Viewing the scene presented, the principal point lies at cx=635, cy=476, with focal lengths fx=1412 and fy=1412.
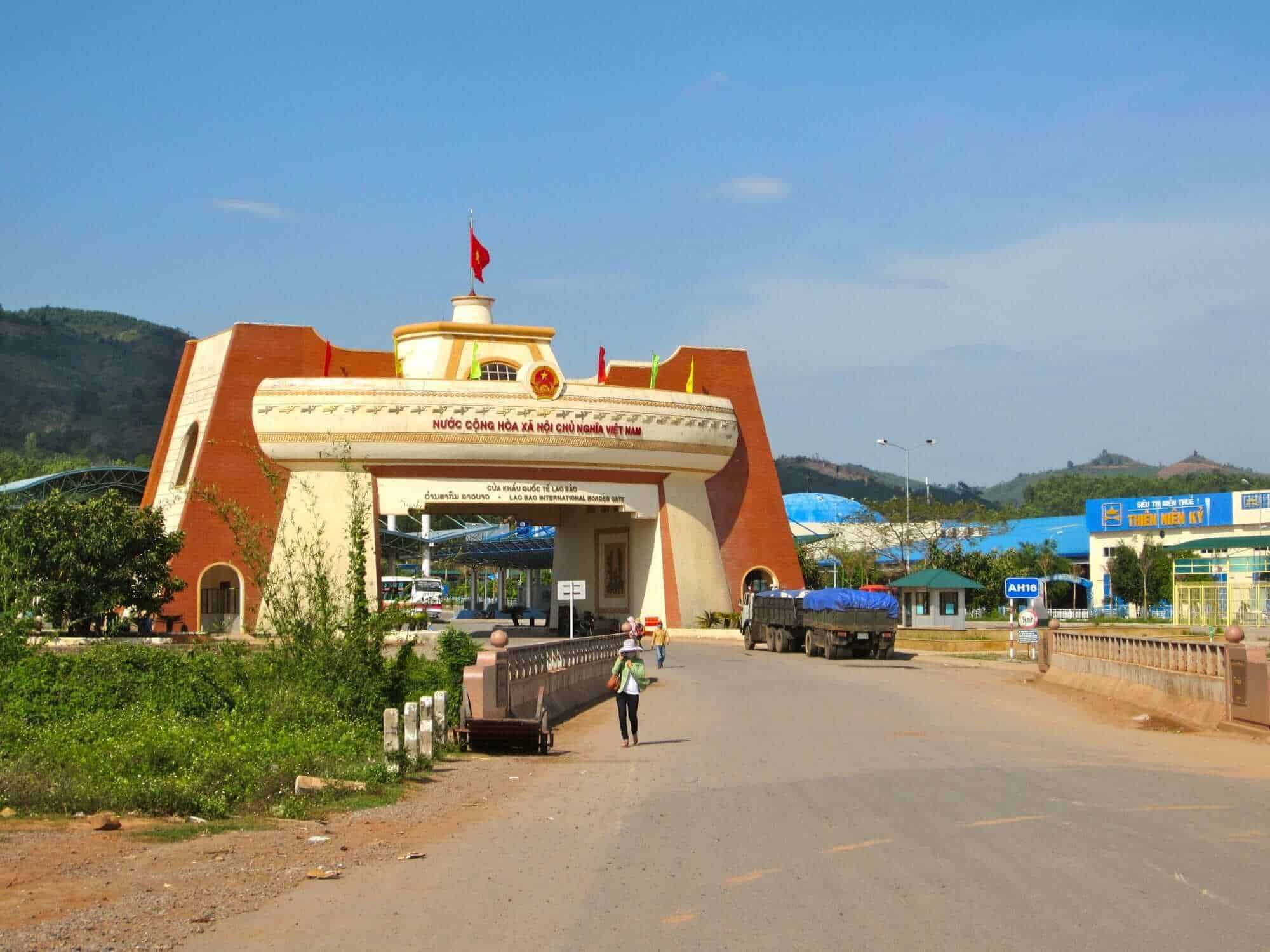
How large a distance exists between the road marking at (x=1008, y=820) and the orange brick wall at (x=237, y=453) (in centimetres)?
4349

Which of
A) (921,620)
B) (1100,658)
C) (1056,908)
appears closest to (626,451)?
(921,620)

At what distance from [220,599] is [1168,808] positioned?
46.7 meters

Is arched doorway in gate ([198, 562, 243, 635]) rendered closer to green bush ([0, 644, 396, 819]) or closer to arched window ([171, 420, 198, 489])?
arched window ([171, 420, 198, 489])

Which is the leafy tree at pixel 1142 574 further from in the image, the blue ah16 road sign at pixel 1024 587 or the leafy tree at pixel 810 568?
the blue ah16 road sign at pixel 1024 587

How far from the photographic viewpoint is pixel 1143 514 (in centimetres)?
8950

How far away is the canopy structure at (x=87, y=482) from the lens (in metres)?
64.7

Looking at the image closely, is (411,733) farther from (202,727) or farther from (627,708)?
(627,708)

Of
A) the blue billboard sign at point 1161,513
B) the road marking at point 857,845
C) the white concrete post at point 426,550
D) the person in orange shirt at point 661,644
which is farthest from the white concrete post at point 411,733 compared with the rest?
the blue billboard sign at point 1161,513

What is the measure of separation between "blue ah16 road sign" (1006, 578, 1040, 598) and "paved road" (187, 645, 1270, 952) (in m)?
20.7

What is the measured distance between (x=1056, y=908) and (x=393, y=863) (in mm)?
4980

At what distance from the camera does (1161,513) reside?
88250 mm

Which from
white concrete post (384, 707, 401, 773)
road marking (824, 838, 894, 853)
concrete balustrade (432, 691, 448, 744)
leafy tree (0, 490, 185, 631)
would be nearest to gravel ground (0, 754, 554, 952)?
white concrete post (384, 707, 401, 773)

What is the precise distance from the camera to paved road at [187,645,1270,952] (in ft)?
27.7

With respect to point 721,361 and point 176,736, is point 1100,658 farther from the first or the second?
point 721,361
